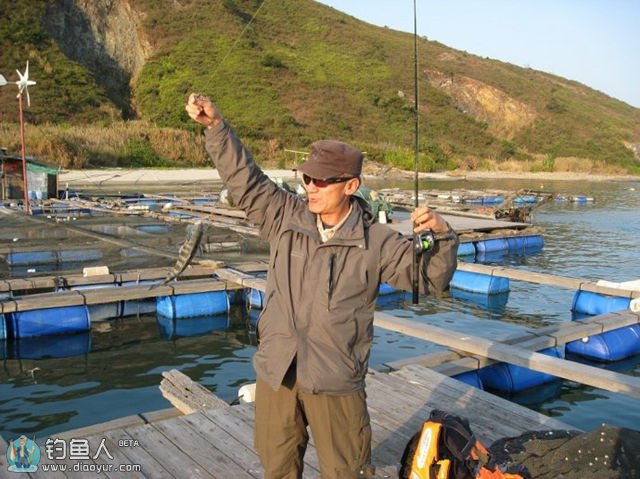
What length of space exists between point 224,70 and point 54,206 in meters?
47.1

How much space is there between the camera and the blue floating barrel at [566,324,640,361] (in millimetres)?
8523

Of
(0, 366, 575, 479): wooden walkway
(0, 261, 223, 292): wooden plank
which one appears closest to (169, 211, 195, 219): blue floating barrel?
(0, 261, 223, 292): wooden plank

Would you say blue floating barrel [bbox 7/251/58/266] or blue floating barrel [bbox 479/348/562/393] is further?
blue floating barrel [bbox 7/251/58/266]

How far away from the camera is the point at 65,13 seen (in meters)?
58.4

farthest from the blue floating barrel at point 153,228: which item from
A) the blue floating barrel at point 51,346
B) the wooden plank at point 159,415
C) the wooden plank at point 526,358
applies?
the wooden plank at point 159,415

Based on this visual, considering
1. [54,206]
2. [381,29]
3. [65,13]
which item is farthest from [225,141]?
[381,29]

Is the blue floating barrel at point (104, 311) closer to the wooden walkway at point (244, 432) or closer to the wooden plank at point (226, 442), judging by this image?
the wooden walkway at point (244, 432)

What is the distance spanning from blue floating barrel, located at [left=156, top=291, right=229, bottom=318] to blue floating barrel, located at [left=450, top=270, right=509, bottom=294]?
4.79 m

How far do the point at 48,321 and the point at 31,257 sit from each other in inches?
178

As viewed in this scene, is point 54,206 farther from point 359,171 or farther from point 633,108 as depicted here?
point 633,108

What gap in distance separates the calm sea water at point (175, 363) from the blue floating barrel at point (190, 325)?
0.02 meters

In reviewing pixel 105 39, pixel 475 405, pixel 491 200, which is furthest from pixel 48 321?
pixel 105 39

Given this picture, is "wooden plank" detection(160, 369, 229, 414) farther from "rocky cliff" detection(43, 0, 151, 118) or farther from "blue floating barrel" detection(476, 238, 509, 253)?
"rocky cliff" detection(43, 0, 151, 118)

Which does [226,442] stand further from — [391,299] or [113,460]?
[391,299]
